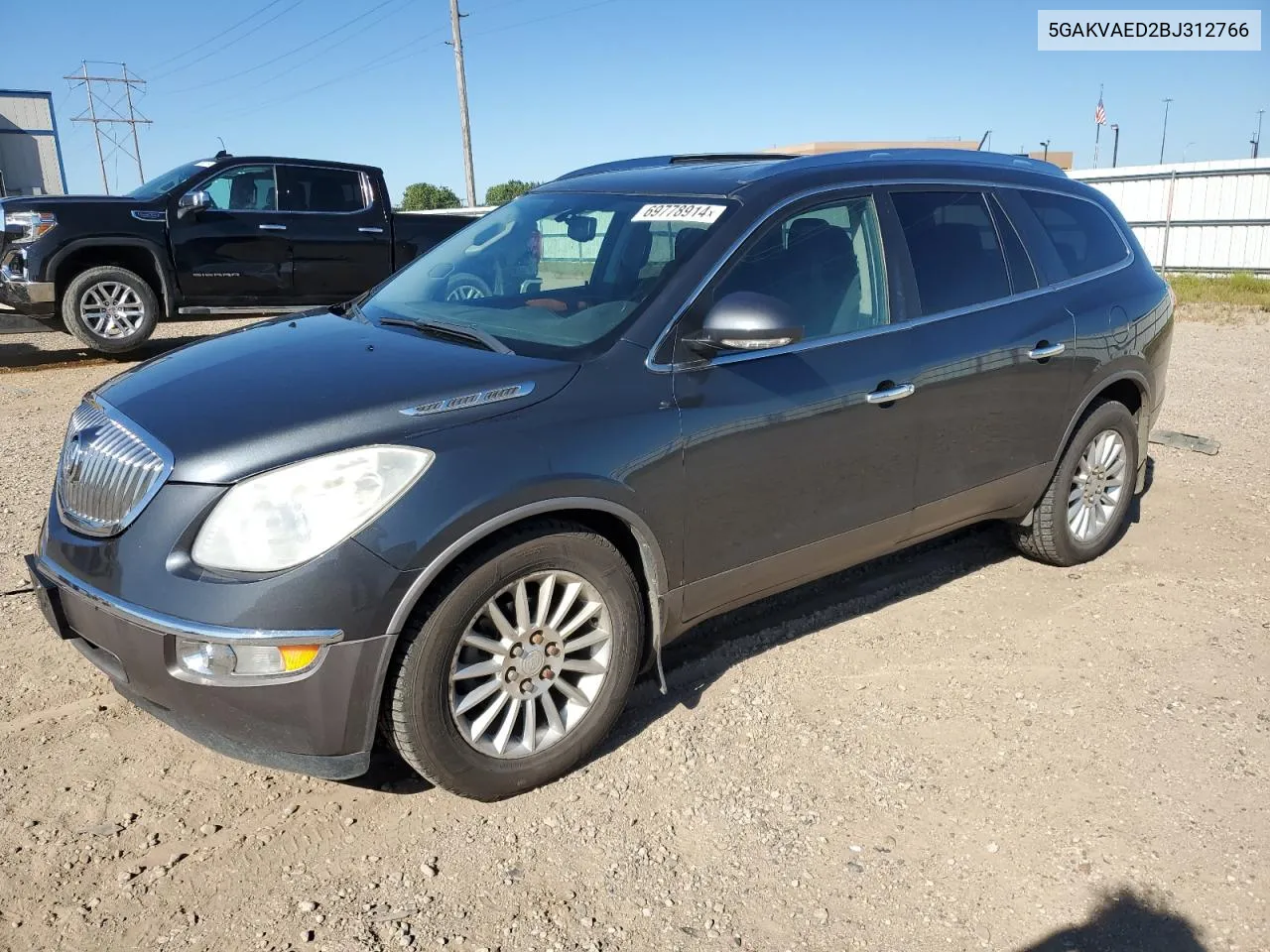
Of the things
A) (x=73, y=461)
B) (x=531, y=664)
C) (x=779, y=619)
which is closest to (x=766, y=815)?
(x=531, y=664)

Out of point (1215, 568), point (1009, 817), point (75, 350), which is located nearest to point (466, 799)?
point (1009, 817)

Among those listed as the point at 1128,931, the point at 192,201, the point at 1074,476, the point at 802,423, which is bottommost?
the point at 1128,931

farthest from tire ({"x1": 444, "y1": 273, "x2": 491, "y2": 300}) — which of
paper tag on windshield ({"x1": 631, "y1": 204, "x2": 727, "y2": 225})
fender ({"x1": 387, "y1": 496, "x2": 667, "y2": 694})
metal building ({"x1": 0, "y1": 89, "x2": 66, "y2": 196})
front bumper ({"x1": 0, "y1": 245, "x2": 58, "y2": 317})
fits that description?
metal building ({"x1": 0, "y1": 89, "x2": 66, "y2": 196})

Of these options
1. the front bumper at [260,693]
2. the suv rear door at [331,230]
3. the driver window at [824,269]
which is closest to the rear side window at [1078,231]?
the driver window at [824,269]

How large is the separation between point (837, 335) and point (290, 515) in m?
2.04

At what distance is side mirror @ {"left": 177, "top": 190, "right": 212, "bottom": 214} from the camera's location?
9984 mm

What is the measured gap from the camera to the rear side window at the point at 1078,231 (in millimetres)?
4594

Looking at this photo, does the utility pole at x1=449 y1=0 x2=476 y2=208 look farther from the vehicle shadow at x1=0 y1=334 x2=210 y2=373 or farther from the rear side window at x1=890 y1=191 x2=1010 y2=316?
the rear side window at x1=890 y1=191 x2=1010 y2=316

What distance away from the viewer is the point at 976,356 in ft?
13.2

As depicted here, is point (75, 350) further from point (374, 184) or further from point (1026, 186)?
point (1026, 186)

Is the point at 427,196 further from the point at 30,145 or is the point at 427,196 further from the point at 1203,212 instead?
the point at 1203,212

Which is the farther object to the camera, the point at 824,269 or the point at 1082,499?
the point at 1082,499

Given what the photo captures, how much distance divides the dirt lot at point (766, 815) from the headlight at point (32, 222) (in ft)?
21.1

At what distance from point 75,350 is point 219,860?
1055 centimetres
